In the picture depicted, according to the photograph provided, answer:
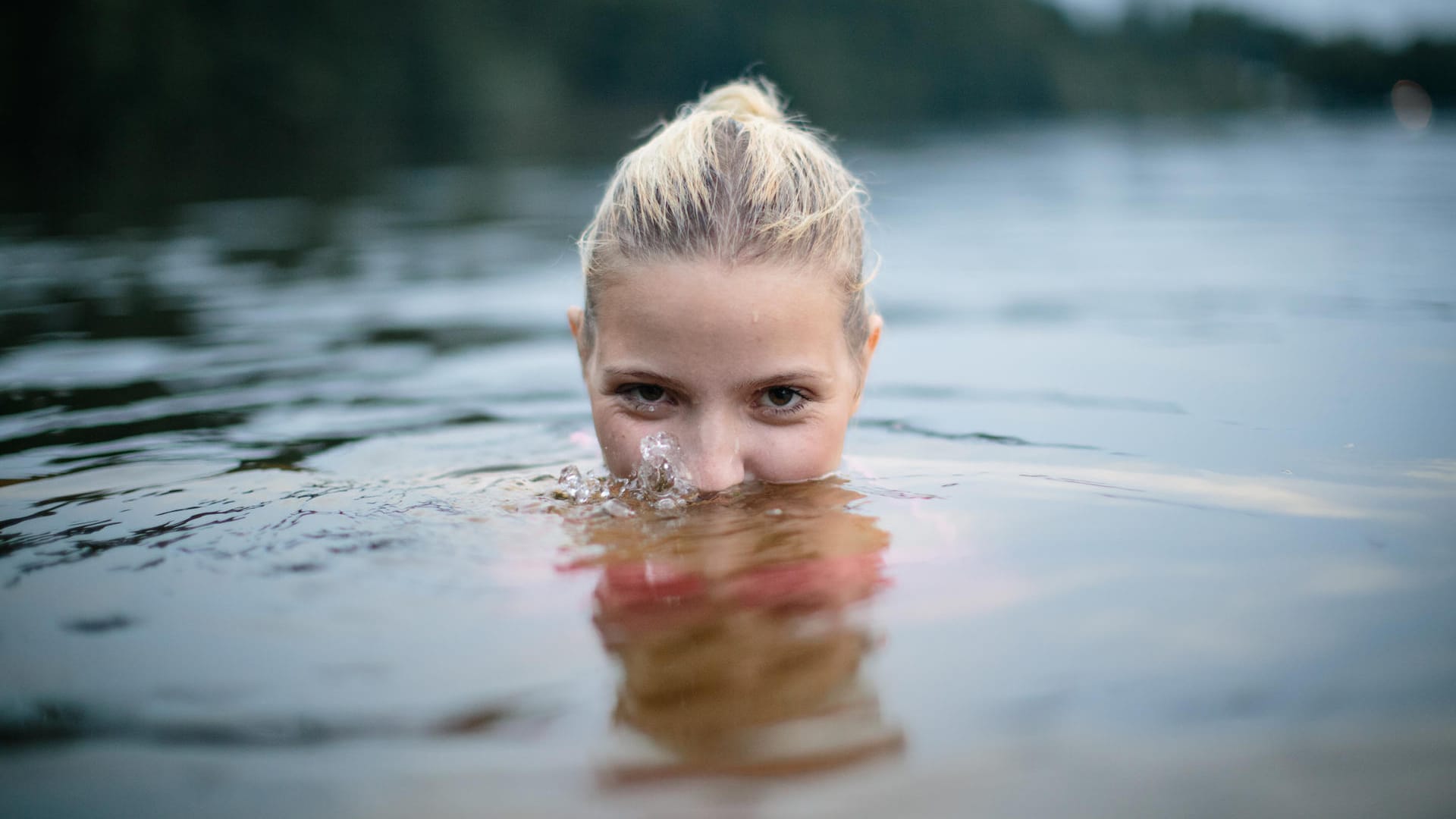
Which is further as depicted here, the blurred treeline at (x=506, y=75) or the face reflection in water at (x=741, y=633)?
the blurred treeline at (x=506, y=75)

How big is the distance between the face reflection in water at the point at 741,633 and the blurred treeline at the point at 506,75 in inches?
60.2

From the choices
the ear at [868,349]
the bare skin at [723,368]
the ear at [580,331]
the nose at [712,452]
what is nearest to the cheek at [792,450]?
the bare skin at [723,368]

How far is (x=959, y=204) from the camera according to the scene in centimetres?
1213

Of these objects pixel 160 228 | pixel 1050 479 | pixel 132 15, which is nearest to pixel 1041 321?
pixel 1050 479

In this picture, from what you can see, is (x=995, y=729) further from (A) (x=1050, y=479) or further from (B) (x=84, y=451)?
(B) (x=84, y=451)

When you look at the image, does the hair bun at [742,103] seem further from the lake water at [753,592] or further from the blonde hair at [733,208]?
the lake water at [753,592]

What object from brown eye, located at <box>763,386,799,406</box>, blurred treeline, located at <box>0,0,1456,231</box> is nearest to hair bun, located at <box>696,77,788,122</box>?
blurred treeline, located at <box>0,0,1456,231</box>

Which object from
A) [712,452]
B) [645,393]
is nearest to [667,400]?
[645,393]

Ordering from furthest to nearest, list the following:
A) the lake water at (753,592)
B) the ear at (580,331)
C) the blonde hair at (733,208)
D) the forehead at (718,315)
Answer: the ear at (580,331), the blonde hair at (733,208), the forehead at (718,315), the lake water at (753,592)

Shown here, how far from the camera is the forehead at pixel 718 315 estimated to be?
2416 mm

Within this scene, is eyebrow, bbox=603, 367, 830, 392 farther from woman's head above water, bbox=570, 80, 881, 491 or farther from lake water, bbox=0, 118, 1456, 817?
lake water, bbox=0, 118, 1456, 817

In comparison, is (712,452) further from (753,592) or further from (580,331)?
(580,331)

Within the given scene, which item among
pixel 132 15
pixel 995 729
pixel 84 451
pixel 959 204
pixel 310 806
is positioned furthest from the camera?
pixel 132 15

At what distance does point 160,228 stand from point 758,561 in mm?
9510
